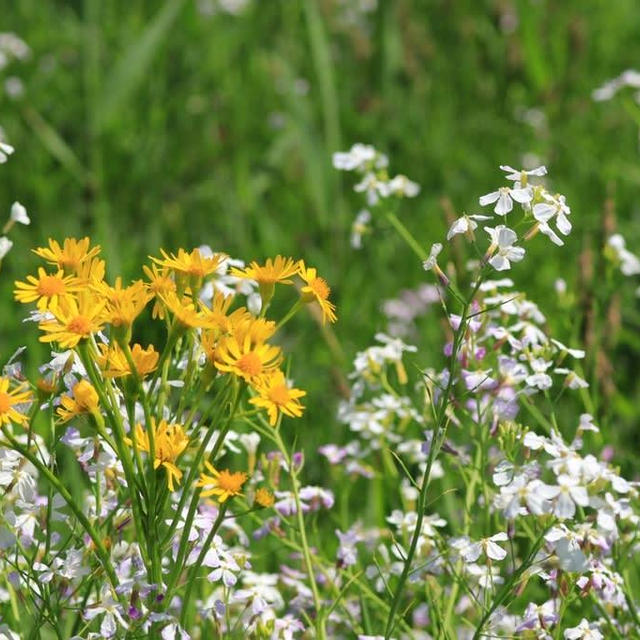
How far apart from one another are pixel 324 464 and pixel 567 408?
66 cm

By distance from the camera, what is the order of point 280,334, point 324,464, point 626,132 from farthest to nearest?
point 626,132 < point 280,334 < point 324,464

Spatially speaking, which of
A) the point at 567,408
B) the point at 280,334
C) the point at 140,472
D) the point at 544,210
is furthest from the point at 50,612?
the point at 280,334

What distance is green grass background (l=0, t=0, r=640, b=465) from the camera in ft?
11.0

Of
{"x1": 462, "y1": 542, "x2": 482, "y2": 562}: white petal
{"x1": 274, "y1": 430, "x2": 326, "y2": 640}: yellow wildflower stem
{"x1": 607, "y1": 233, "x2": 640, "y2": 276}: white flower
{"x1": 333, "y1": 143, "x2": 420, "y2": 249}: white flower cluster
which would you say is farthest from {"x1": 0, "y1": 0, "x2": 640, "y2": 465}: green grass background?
{"x1": 462, "y1": 542, "x2": 482, "y2": 562}: white petal

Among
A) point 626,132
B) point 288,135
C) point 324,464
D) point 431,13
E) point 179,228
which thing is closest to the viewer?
point 324,464

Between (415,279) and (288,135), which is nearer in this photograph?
(415,279)

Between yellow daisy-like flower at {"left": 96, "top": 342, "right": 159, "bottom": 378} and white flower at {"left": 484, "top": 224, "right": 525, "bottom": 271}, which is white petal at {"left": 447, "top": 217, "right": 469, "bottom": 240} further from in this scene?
yellow daisy-like flower at {"left": 96, "top": 342, "right": 159, "bottom": 378}

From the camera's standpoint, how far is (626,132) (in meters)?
4.25

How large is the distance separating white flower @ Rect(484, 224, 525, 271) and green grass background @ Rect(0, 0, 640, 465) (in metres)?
1.30

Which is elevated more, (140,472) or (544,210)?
(544,210)

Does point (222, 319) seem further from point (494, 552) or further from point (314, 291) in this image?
point (494, 552)

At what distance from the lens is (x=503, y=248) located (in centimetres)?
139

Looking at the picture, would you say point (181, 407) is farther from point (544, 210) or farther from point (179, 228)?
point (179, 228)

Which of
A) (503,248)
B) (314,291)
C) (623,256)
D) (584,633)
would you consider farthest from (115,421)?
(623,256)
